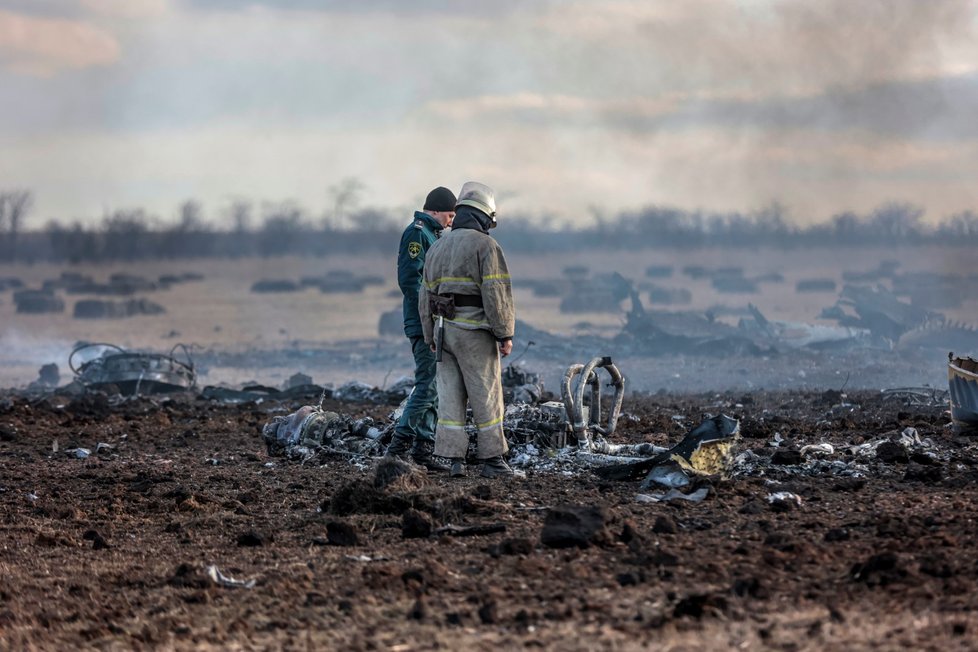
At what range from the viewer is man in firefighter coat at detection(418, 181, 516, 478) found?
868 cm

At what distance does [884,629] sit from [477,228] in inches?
181

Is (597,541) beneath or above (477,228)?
beneath

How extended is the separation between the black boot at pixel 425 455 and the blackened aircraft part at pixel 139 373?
882 cm

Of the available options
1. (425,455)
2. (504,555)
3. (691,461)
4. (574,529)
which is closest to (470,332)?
(425,455)

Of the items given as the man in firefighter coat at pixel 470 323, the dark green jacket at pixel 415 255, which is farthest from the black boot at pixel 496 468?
the dark green jacket at pixel 415 255

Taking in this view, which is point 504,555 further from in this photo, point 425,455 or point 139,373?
point 139,373

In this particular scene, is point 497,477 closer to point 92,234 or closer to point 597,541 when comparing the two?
point 597,541

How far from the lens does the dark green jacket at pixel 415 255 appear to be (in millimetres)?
9609

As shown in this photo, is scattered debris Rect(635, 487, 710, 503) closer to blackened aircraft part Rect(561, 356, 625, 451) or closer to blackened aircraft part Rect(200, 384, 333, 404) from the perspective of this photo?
blackened aircraft part Rect(561, 356, 625, 451)

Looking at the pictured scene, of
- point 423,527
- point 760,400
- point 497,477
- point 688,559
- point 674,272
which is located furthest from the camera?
point 674,272

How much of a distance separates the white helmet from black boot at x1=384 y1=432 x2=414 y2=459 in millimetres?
1772

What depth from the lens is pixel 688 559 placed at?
6.03 metres

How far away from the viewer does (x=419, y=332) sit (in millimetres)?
9539

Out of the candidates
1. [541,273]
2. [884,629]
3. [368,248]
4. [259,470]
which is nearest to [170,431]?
[259,470]
